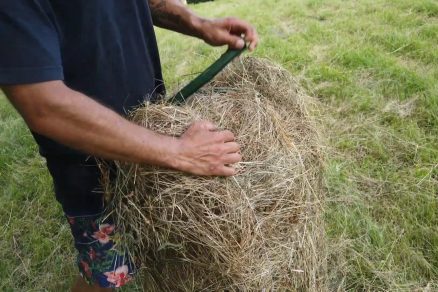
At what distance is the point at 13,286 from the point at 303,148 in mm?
1818

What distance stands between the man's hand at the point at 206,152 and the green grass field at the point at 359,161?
2.81 feet

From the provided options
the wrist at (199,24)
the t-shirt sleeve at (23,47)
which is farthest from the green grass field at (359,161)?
the t-shirt sleeve at (23,47)

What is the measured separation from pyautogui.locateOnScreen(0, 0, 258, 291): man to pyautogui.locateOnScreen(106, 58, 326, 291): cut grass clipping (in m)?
0.09

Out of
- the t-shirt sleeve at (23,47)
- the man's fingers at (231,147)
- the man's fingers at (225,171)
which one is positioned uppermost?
the t-shirt sleeve at (23,47)

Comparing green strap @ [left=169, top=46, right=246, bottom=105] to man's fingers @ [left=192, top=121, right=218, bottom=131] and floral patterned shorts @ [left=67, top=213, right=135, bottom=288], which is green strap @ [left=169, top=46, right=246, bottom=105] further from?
floral patterned shorts @ [left=67, top=213, right=135, bottom=288]

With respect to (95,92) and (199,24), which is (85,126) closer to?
(95,92)

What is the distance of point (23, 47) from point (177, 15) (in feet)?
2.98

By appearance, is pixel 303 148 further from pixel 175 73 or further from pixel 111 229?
pixel 175 73

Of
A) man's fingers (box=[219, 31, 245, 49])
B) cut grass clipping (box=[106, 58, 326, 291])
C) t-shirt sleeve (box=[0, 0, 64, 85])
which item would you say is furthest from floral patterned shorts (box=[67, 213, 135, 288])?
man's fingers (box=[219, 31, 245, 49])

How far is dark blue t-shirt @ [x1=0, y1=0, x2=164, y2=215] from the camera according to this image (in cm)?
117

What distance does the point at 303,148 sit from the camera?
169 cm

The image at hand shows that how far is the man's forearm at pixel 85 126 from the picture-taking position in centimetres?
121

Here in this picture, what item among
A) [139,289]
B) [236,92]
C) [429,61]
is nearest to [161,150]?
[236,92]

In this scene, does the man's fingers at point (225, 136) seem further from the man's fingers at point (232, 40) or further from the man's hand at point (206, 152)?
the man's fingers at point (232, 40)
